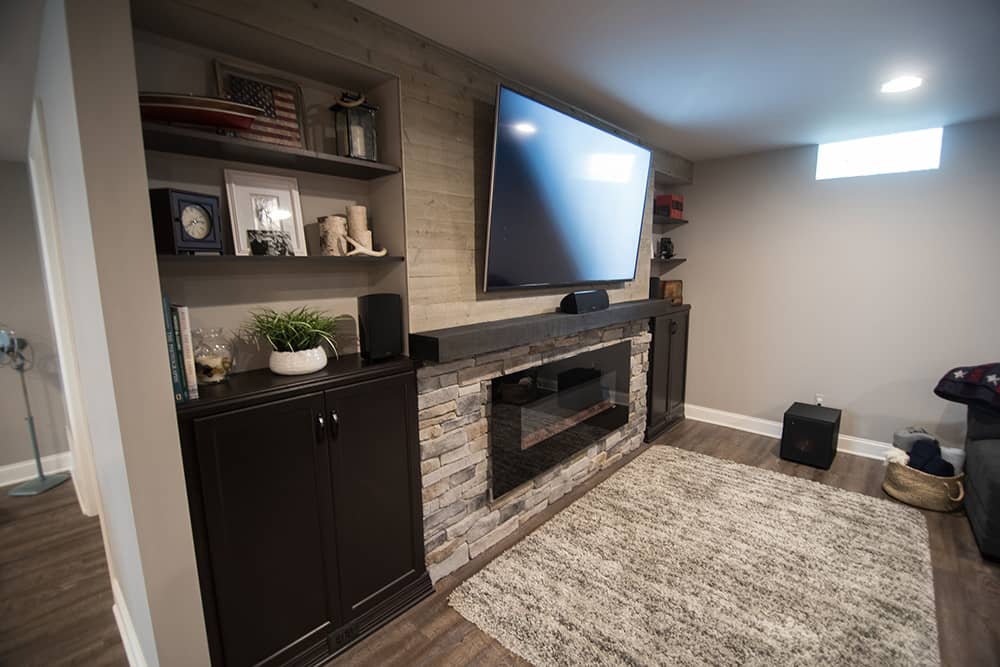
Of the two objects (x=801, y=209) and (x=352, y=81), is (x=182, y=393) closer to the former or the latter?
(x=352, y=81)

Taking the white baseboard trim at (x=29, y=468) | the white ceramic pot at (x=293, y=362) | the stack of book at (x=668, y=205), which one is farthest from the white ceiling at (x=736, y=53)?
the white baseboard trim at (x=29, y=468)

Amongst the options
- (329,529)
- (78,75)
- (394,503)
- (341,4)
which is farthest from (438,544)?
(341,4)

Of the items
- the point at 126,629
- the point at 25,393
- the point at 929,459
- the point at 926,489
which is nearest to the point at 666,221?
the point at 929,459

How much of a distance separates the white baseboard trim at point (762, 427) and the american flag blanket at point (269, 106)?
13.5 ft

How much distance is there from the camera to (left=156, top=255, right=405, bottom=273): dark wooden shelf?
4.64 feet

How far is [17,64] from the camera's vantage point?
1.84 m

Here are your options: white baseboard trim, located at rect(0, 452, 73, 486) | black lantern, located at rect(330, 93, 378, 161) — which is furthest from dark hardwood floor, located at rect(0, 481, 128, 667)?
black lantern, located at rect(330, 93, 378, 161)

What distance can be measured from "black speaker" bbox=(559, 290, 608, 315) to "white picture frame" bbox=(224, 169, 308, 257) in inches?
60.4

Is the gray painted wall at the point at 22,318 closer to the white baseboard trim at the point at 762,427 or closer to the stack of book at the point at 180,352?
the stack of book at the point at 180,352

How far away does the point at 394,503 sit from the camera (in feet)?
6.15

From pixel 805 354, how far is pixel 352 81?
3.94 metres

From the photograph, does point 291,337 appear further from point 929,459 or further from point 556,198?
point 929,459

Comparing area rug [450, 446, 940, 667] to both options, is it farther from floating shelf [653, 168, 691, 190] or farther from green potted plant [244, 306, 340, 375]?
floating shelf [653, 168, 691, 190]

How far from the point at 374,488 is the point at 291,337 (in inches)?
26.7
